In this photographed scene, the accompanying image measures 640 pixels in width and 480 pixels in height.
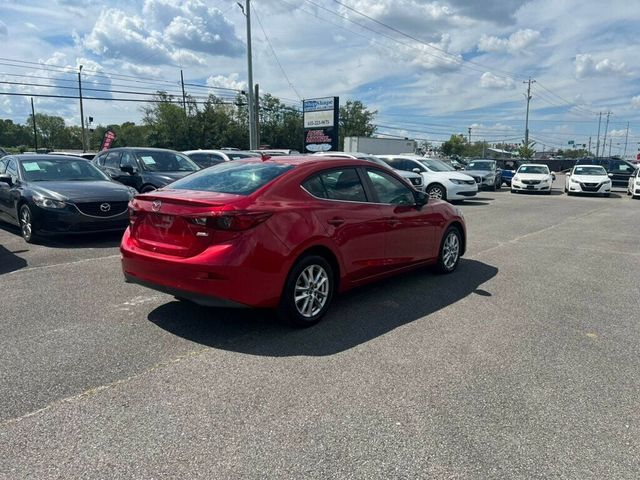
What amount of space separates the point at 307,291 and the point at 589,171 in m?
24.1

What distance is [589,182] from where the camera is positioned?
22766 mm

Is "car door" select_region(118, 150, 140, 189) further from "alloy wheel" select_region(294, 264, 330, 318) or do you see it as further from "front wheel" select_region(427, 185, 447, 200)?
"front wheel" select_region(427, 185, 447, 200)

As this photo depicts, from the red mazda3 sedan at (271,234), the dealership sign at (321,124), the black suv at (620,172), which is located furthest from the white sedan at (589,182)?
the red mazda3 sedan at (271,234)

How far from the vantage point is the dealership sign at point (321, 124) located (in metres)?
33.8

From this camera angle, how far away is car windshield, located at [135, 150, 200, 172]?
37.2 ft

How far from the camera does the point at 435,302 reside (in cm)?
545

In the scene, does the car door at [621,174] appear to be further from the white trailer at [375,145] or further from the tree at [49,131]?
the tree at [49,131]

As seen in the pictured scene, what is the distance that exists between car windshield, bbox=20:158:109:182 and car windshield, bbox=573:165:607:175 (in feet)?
73.7

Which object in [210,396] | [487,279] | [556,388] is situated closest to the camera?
[210,396]

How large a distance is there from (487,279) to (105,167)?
376 inches

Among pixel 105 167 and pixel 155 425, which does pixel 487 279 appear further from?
pixel 105 167

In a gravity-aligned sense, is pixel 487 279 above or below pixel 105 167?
below

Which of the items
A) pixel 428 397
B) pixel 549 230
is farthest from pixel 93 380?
pixel 549 230

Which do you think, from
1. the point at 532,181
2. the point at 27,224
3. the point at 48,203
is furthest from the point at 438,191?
the point at 27,224
